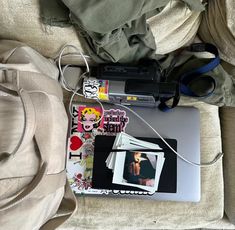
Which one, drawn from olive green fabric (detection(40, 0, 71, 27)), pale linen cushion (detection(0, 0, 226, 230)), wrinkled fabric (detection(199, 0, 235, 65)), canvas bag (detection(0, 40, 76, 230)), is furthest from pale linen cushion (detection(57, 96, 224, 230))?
olive green fabric (detection(40, 0, 71, 27))

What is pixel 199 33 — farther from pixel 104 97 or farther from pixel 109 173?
pixel 109 173

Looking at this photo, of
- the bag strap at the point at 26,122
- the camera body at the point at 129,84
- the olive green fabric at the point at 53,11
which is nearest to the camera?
the bag strap at the point at 26,122

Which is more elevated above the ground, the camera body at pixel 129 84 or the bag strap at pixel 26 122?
the camera body at pixel 129 84

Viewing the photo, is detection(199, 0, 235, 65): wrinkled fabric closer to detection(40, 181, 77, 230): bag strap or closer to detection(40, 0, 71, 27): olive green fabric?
detection(40, 0, 71, 27): olive green fabric

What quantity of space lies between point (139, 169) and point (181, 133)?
0.16 meters

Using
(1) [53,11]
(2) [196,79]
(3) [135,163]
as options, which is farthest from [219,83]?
(1) [53,11]

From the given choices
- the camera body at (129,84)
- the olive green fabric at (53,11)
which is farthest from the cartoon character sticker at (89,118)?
the olive green fabric at (53,11)

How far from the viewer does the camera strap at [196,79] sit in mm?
954

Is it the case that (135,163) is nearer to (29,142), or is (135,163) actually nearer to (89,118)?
(89,118)

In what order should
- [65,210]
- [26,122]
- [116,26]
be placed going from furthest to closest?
1. [65,210]
2. [116,26]
3. [26,122]

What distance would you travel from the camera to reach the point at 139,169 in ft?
3.13

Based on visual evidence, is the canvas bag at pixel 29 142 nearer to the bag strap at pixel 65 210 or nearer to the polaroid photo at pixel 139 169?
the bag strap at pixel 65 210

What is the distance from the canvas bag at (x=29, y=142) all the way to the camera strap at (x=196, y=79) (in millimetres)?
302

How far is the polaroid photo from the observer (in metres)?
0.94
